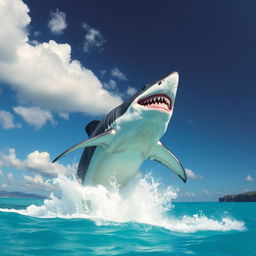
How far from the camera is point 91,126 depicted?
15.1 metres

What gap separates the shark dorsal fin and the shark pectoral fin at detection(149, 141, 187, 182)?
3.80m

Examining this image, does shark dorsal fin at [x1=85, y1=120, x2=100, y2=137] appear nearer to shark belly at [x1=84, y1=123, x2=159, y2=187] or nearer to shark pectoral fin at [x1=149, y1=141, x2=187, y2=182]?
shark belly at [x1=84, y1=123, x2=159, y2=187]

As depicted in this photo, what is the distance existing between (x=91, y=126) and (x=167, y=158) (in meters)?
4.92

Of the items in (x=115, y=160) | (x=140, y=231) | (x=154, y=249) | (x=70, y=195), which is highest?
(x=115, y=160)

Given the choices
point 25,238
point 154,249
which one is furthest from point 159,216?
point 25,238

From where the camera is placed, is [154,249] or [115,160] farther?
[115,160]

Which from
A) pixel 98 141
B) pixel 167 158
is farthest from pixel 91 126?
pixel 167 158

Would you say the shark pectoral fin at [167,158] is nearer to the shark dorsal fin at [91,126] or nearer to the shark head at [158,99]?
the shark head at [158,99]

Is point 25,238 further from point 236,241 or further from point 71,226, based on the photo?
point 236,241

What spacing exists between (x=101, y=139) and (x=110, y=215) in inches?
143

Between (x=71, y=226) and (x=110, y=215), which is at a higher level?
(x=110, y=215)

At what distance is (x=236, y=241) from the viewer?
7.45 meters

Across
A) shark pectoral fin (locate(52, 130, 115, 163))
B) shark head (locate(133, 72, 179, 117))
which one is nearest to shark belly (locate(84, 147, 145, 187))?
shark pectoral fin (locate(52, 130, 115, 163))

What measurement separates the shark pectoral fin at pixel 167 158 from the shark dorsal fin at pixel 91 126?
3.80 m
